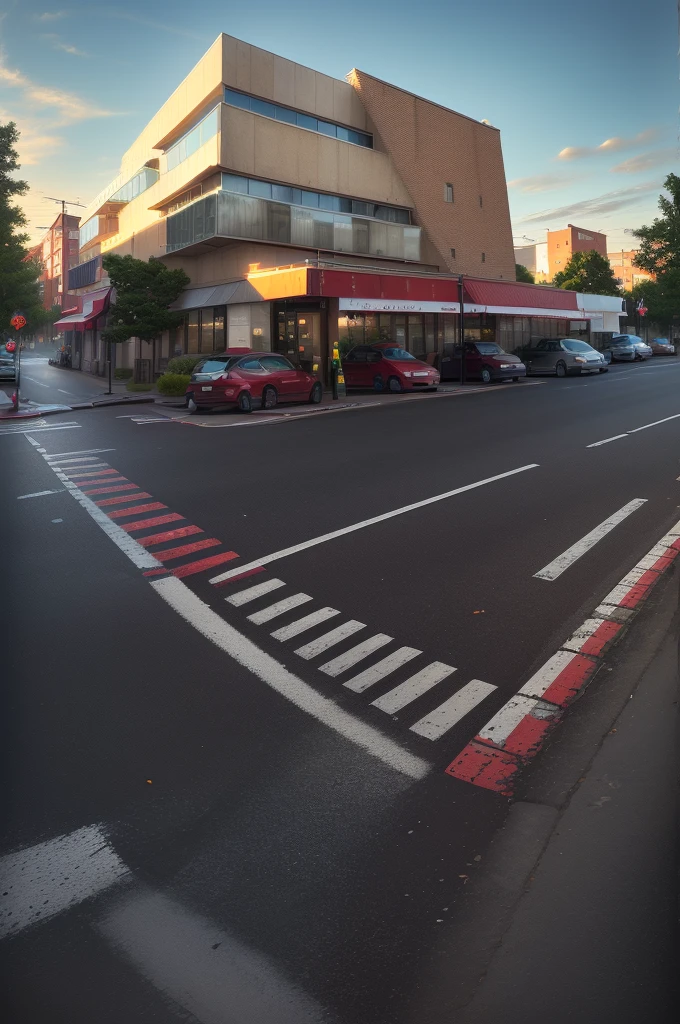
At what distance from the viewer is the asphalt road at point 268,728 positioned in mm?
2836

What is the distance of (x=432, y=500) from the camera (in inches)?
400

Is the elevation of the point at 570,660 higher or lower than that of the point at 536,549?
lower

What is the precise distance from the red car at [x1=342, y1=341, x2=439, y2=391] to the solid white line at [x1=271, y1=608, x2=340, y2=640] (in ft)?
75.7

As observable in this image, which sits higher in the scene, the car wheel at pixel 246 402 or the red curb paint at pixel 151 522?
the car wheel at pixel 246 402

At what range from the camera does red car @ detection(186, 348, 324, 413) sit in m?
23.0

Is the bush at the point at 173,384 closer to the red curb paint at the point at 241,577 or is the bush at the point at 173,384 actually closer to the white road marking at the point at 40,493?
the white road marking at the point at 40,493

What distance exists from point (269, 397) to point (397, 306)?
11.5m

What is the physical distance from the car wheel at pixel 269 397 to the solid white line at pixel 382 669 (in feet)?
61.3

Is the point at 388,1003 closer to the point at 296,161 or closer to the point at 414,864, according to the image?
the point at 414,864

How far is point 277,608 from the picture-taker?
6.54m

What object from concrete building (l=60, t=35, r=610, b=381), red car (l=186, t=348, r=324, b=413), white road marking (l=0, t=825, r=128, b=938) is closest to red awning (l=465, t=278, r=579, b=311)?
concrete building (l=60, t=35, r=610, b=381)

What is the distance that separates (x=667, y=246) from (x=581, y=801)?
50597 mm

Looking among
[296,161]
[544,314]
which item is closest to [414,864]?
[296,161]

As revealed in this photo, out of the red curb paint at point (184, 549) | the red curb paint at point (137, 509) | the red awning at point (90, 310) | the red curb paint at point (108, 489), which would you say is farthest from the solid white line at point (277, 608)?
the red awning at point (90, 310)
